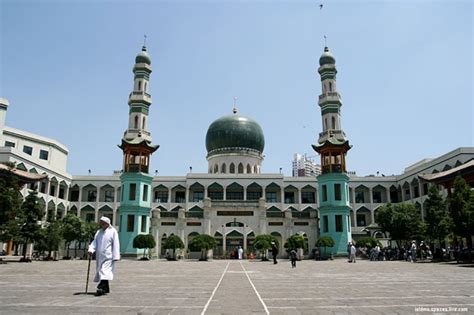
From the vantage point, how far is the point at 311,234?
44438 millimetres

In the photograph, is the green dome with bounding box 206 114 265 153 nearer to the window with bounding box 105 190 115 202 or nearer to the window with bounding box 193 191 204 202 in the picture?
the window with bounding box 193 191 204 202

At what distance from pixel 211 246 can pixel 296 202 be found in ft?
78.7

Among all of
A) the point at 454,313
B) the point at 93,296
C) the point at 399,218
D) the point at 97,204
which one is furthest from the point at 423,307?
the point at 97,204

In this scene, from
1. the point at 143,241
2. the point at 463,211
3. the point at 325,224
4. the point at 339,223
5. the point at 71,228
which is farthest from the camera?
the point at 325,224

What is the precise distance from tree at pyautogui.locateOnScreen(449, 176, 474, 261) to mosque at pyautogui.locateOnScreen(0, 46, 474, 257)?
489cm

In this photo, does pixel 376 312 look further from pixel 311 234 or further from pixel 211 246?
pixel 311 234

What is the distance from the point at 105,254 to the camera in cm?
934

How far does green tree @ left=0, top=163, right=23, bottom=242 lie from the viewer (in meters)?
25.9

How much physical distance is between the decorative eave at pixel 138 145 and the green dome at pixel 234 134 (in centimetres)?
1496

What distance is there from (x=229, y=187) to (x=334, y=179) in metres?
17.5

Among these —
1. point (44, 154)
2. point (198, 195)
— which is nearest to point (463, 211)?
point (198, 195)

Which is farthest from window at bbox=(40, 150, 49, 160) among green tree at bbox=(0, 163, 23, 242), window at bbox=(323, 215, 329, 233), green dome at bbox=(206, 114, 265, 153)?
window at bbox=(323, 215, 329, 233)

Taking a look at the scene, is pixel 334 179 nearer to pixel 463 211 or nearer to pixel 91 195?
pixel 463 211

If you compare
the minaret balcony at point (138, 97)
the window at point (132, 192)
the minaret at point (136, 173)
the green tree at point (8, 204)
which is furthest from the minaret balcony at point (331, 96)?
the green tree at point (8, 204)
